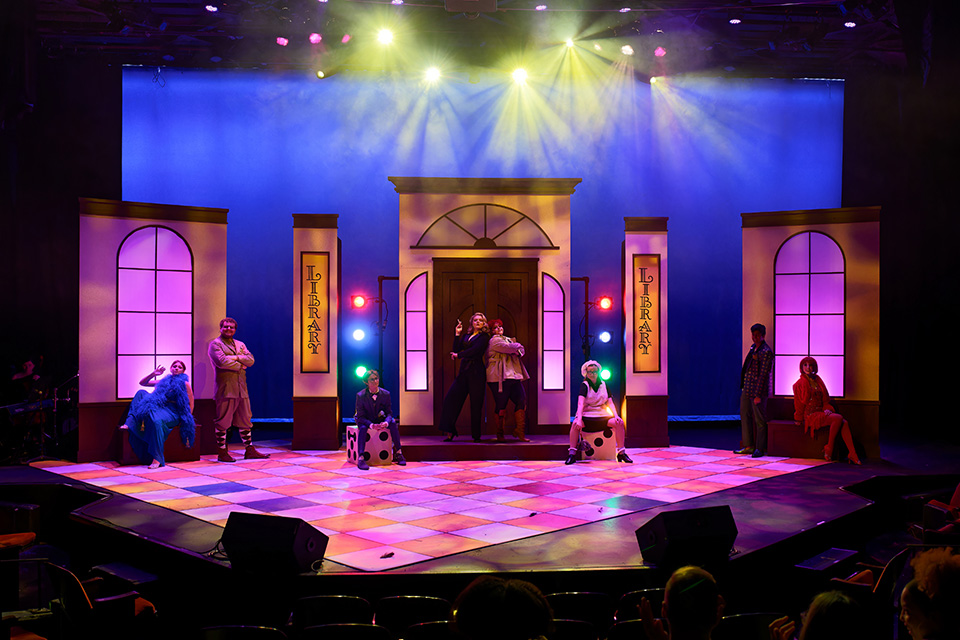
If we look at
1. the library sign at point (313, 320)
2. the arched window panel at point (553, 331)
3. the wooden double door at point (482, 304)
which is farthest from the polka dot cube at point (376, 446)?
the arched window panel at point (553, 331)

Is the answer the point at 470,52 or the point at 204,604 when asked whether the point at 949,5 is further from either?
the point at 204,604

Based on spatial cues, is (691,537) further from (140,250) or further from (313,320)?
(140,250)

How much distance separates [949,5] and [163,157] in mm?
10456

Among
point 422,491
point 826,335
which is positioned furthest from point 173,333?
point 826,335

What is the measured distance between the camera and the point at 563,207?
990 cm

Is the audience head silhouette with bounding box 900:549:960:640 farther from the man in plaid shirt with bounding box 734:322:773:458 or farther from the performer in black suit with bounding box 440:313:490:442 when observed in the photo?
the man in plaid shirt with bounding box 734:322:773:458

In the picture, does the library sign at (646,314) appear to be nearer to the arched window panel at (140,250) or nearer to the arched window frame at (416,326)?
the arched window frame at (416,326)

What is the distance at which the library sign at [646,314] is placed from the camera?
9797 mm

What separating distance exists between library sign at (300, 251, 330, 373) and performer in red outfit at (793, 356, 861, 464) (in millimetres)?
5693

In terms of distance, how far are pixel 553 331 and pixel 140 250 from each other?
5133 millimetres

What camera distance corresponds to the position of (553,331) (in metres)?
9.84

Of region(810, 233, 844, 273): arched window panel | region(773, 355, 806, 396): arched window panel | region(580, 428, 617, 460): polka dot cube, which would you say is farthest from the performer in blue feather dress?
region(810, 233, 844, 273): arched window panel

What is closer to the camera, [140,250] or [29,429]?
[29,429]

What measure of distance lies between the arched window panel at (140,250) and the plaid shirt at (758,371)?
7221mm
